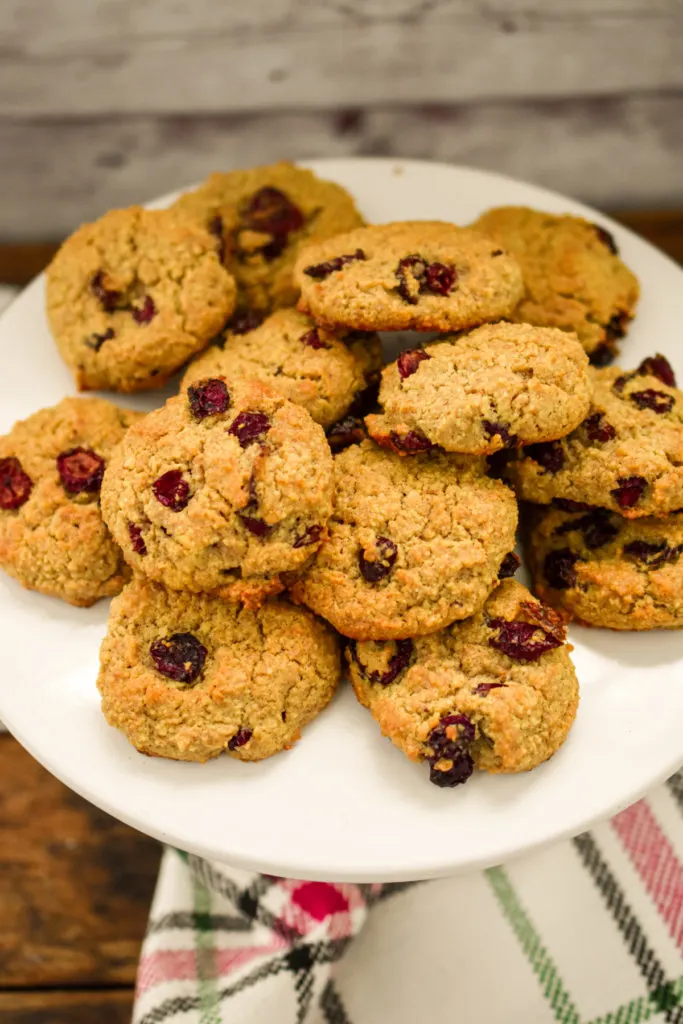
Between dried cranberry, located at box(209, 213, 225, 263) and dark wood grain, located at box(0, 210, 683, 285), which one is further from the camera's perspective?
dark wood grain, located at box(0, 210, 683, 285)

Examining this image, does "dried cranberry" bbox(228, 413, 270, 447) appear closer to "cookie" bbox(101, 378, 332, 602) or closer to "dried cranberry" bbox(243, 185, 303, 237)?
"cookie" bbox(101, 378, 332, 602)

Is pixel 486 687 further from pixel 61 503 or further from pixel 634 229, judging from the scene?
pixel 634 229

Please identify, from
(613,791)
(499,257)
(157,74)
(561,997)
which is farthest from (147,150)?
(561,997)

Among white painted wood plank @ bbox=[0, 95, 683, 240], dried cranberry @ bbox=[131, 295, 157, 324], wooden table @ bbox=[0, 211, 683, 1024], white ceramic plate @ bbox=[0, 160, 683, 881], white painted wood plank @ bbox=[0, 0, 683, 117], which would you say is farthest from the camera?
white painted wood plank @ bbox=[0, 95, 683, 240]

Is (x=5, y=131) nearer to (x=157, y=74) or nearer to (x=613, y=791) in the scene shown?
(x=157, y=74)

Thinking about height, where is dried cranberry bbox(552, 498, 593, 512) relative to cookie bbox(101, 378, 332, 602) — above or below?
below

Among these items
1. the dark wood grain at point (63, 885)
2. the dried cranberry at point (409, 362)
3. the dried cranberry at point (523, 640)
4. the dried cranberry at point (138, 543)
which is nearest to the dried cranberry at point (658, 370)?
the dried cranberry at point (409, 362)

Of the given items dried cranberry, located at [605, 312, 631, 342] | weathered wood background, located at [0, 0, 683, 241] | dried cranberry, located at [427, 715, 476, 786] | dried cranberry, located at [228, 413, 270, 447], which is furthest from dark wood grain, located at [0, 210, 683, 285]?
dried cranberry, located at [427, 715, 476, 786]
